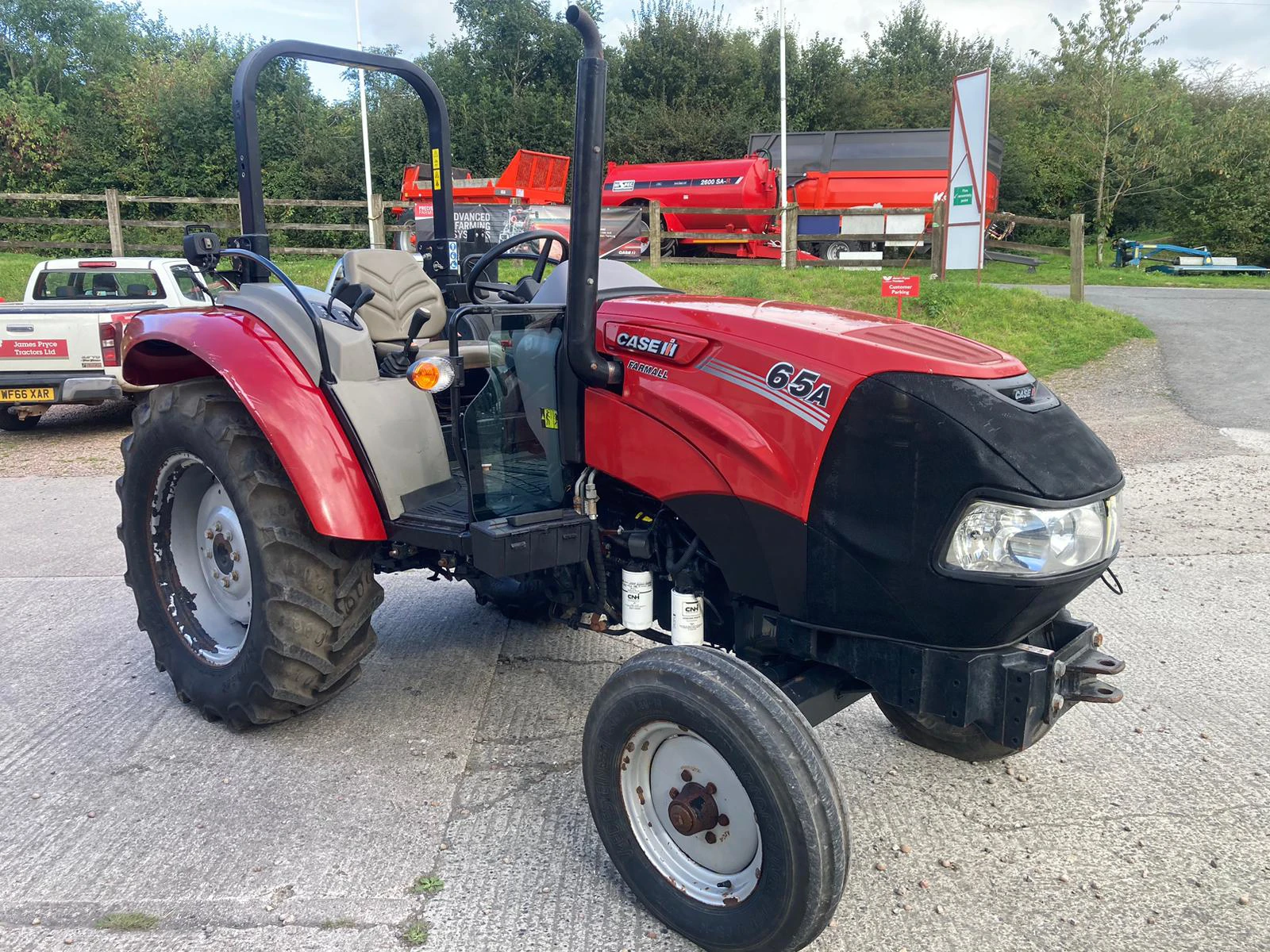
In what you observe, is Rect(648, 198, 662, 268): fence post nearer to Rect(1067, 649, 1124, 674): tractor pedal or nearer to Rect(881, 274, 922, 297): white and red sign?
Rect(881, 274, 922, 297): white and red sign

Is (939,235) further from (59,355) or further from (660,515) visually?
(660,515)

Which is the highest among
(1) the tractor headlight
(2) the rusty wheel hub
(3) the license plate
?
(1) the tractor headlight

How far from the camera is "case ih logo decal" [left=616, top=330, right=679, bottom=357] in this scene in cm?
266

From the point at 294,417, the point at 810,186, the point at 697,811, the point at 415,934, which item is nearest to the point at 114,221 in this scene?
the point at 810,186

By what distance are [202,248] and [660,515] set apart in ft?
6.25

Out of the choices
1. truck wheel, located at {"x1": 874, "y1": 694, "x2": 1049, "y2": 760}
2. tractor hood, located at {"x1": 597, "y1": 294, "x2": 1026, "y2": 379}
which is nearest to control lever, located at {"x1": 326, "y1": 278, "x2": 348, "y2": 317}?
tractor hood, located at {"x1": 597, "y1": 294, "x2": 1026, "y2": 379}

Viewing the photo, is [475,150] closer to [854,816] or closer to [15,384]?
[15,384]

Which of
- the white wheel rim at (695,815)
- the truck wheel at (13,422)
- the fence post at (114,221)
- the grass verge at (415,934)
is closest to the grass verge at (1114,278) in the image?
the truck wheel at (13,422)

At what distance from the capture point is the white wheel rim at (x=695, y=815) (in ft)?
7.65

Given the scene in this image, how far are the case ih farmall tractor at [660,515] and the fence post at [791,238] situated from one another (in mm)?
12692

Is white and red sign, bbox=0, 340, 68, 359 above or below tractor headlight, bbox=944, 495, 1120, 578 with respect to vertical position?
above

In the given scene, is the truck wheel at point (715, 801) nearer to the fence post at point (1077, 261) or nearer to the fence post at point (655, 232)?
the fence post at point (1077, 261)

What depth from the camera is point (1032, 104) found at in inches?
1299

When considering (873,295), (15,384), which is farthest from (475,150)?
(15,384)
